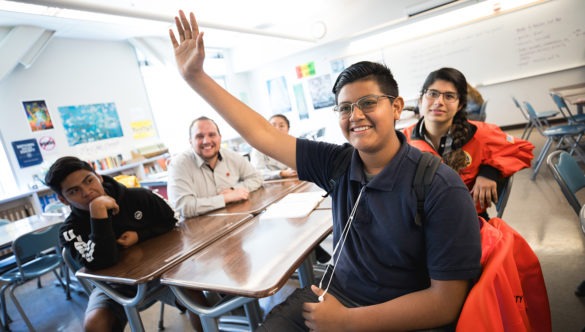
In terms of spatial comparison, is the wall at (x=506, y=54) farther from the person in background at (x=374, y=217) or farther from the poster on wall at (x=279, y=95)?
the person in background at (x=374, y=217)

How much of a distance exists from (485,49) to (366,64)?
271 inches

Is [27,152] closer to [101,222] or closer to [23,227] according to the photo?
[23,227]

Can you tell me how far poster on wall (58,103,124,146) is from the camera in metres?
5.37

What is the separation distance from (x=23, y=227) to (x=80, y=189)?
7.26ft

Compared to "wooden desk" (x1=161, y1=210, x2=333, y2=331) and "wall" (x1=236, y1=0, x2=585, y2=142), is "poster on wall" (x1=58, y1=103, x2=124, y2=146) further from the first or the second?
"wall" (x1=236, y1=0, x2=585, y2=142)

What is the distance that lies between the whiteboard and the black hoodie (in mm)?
5592

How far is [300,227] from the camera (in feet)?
4.76

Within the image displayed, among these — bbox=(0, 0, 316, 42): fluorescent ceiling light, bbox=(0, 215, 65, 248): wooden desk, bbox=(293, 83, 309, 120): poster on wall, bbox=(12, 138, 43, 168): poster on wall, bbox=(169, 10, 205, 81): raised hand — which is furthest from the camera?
bbox=(293, 83, 309, 120): poster on wall

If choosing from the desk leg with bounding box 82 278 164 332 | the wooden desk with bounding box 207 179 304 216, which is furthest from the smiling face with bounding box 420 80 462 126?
the desk leg with bounding box 82 278 164 332

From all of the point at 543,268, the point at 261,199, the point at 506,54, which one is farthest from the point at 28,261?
the point at 506,54

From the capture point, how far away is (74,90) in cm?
551

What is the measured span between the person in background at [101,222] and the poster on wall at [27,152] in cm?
434

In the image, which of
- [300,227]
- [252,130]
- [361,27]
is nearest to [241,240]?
[300,227]

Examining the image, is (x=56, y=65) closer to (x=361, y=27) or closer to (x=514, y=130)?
(x=361, y=27)
